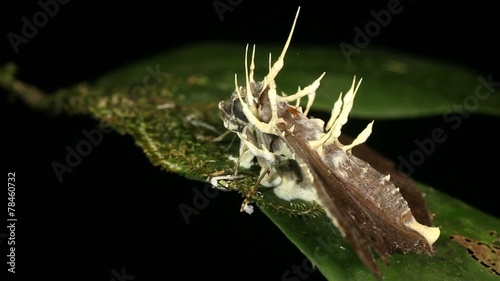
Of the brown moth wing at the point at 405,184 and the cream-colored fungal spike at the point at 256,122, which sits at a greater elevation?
the cream-colored fungal spike at the point at 256,122

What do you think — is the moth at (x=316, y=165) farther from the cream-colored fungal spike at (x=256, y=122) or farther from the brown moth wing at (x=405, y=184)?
the brown moth wing at (x=405, y=184)

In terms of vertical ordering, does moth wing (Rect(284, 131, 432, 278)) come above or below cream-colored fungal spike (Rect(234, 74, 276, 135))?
below

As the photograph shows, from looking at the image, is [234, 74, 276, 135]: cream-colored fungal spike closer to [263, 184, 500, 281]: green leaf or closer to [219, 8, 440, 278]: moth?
[219, 8, 440, 278]: moth

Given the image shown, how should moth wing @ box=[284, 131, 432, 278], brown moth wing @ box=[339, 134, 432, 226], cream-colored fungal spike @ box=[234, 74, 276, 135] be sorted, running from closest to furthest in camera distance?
moth wing @ box=[284, 131, 432, 278]
cream-colored fungal spike @ box=[234, 74, 276, 135]
brown moth wing @ box=[339, 134, 432, 226]

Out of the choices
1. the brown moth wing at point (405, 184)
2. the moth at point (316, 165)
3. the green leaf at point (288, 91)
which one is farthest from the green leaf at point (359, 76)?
the moth at point (316, 165)

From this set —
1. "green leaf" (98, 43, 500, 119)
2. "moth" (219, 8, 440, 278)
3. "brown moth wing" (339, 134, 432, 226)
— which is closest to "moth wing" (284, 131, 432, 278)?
"moth" (219, 8, 440, 278)

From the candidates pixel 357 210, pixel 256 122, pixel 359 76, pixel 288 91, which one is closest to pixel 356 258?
pixel 357 210
